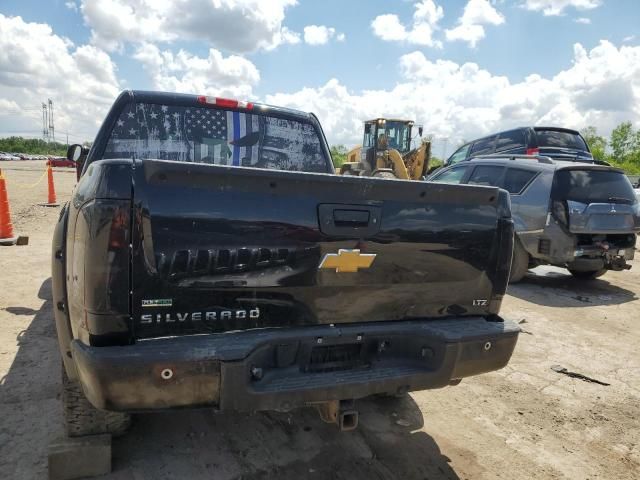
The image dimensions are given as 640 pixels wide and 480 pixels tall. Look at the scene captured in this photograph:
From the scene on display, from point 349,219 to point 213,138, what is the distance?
66.5 inches

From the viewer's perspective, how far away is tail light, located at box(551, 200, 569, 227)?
639cm

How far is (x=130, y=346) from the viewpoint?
76.7 inches

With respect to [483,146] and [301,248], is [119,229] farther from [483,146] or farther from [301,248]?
[483,146]

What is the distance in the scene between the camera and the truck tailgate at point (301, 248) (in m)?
1.97

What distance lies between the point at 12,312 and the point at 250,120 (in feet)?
10.8

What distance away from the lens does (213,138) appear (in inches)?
139

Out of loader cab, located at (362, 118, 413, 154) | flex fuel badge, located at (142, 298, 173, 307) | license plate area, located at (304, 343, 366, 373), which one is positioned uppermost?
loader cab, located at (362, 118, 413, 154)

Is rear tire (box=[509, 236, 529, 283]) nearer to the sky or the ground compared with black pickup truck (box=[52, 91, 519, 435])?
A: nearer to the ground

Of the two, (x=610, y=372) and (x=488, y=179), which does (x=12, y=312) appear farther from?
(x=488, y=179)

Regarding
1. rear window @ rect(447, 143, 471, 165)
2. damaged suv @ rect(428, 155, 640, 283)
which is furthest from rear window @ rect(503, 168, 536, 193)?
rear window @ rect(447, 143, 471, 165)

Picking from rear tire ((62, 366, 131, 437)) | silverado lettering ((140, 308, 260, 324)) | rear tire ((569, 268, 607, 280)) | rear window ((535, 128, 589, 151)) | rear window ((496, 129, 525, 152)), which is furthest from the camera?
rear window ((496, 129, 525, 152))

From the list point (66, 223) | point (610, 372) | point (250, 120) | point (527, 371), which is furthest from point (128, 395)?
point (610, 372)

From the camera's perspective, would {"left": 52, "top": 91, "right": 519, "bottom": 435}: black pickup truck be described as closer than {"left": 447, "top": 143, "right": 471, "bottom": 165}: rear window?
Yes

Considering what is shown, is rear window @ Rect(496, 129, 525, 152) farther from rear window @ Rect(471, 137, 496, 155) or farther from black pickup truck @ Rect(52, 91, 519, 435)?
black pickup truck @ Rect(52, 91, 519, 435)
